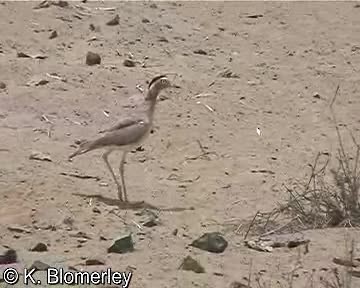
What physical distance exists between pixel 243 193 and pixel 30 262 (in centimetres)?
209

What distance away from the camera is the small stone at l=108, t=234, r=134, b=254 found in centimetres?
524

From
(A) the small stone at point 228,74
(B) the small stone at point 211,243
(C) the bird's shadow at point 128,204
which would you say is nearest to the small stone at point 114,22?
(A) the small stone at point 228,74

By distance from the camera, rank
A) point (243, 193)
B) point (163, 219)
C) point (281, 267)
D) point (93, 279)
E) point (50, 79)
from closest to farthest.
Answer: point (93, 279) → point (281, 267) → point (163, 219) → point (243, 193) → point (50, 79)

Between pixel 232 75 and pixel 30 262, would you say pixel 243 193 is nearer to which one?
pixel 30 262

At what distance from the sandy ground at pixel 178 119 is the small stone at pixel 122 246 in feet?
0.17

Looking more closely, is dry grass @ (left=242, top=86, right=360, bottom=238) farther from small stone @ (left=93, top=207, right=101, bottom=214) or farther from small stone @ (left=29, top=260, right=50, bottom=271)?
small stone @ (left=29, top=260, right=50, bottom=271)

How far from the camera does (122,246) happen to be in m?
5.26

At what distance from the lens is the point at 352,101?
28.6 feet

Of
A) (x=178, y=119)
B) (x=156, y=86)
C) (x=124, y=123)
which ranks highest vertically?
(x=156, y=86)

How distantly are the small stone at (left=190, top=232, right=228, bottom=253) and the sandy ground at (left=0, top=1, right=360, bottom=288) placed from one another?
52 mm

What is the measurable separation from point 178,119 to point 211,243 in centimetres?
287

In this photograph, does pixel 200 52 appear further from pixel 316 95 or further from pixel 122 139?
pixel 122 139

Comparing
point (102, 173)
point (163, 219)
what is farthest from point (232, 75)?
point (163, 219)
